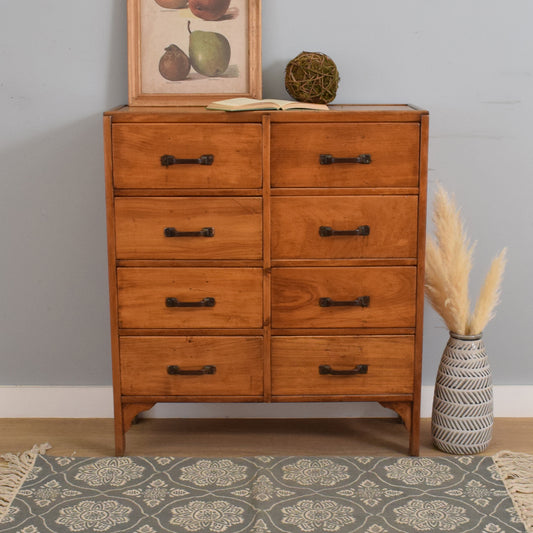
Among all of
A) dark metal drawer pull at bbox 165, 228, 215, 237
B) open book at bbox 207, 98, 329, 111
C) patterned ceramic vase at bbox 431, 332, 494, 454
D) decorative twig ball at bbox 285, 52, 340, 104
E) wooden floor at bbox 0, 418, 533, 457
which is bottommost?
wooden floor at bbox 0, 418, 533, 457

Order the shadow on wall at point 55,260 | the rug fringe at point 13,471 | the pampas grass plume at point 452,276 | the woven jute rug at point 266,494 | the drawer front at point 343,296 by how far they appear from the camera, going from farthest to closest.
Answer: the shadow on wall at point 55,260 → the pampas grass plume at point 452,276 → the drawer front at point 343,296 → the rug fringe at point 13,471 → the woven jute rug at point 266,494

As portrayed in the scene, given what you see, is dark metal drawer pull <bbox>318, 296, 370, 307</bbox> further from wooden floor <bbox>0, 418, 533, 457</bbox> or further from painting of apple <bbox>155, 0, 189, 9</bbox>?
painting of apple <bbox>155, 0, 189, 9</bbox>

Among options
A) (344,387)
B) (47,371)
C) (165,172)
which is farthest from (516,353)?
(47,371)

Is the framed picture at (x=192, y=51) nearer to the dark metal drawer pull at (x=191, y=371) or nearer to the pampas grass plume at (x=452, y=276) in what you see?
the pampas grass plume at (x=452, y=276)

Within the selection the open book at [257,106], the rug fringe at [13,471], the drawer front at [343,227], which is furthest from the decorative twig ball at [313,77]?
the rug fringe at [13,471]

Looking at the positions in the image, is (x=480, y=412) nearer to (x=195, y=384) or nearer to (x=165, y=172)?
(x=195, y=384)

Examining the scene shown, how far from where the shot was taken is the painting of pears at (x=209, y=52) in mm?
2549

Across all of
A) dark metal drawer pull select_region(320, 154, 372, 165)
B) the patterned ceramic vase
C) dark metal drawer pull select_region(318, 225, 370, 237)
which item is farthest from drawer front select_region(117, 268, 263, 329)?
the patterned ceramic vase

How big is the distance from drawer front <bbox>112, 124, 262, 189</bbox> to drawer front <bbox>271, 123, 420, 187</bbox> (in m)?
0.07

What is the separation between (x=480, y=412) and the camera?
244cm

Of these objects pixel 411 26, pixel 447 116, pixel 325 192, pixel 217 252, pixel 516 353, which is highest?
pixel 411 26

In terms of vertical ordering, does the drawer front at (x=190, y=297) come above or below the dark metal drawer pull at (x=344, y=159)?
below

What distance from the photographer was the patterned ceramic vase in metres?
2.43

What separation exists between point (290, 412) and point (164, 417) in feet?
1.44
